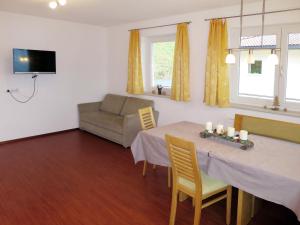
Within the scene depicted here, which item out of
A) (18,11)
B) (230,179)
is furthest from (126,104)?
(230,179)

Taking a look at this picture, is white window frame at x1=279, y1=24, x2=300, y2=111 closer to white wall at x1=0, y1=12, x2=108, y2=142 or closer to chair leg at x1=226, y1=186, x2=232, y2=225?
chair leg at x1=226, y1=186, x2=232, y2=225

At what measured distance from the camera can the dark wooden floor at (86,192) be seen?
263cm

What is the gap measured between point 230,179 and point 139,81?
356 cm

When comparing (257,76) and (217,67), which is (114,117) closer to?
(217,67)

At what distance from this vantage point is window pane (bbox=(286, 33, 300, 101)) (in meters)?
3.53

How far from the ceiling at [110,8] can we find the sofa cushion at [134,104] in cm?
161

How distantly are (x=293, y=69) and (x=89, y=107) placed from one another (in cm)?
419

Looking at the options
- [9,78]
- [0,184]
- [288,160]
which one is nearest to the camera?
[288,160]

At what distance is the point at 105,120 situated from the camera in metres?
5.16

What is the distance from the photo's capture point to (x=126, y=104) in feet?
18.4

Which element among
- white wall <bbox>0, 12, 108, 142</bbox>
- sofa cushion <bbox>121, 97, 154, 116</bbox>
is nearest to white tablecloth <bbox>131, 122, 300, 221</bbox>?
sofa cushion <bbox>121, 97, 154, 116</bbox>

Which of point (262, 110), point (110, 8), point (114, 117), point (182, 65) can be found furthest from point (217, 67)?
point (114, 117)

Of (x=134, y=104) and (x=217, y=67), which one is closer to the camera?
(x=217, y=67)

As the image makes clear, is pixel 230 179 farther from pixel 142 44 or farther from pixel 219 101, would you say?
pixel 142 44
